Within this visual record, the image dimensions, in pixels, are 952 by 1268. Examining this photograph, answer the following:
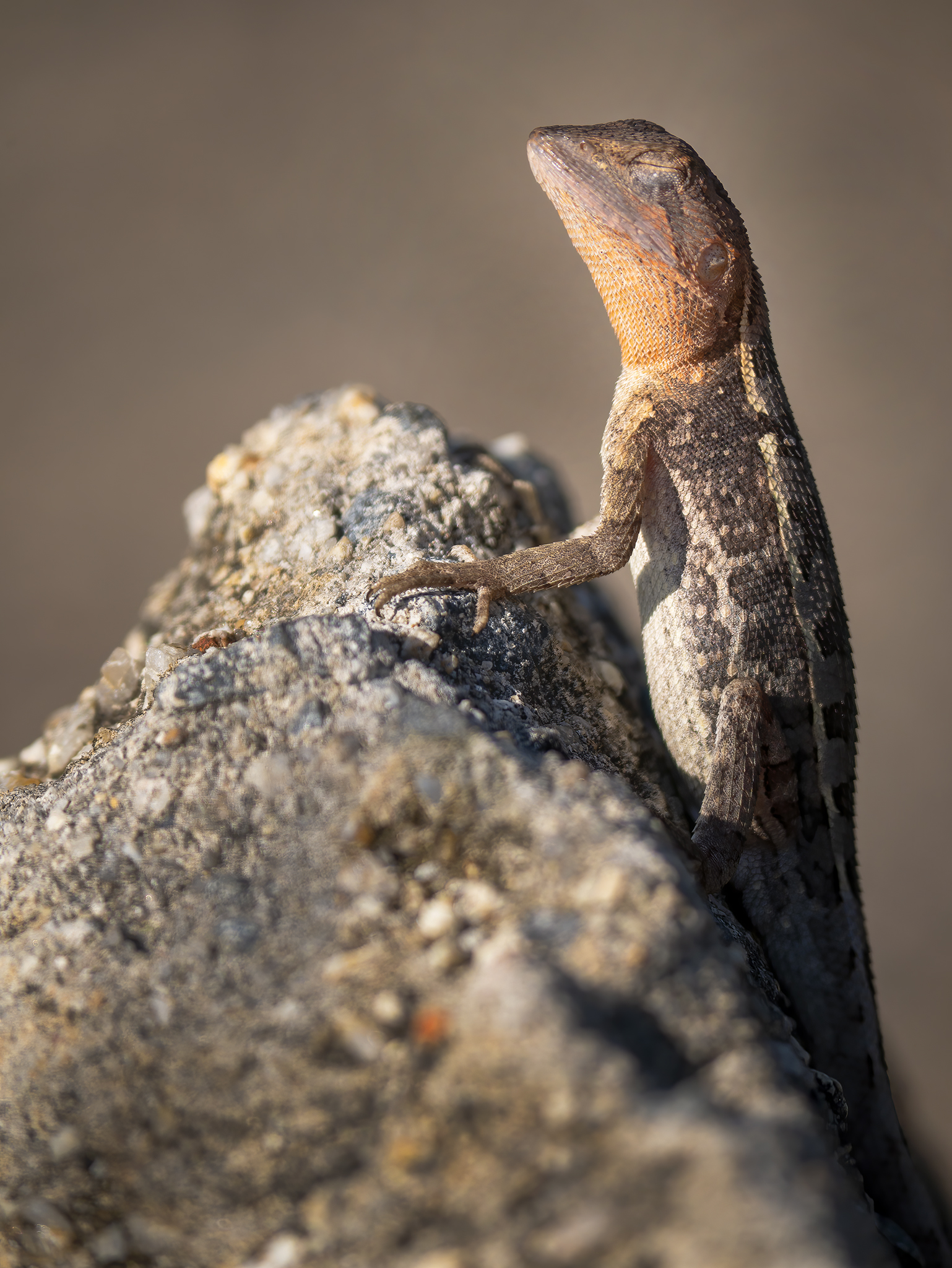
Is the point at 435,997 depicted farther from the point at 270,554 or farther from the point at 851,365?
the point at 851,365

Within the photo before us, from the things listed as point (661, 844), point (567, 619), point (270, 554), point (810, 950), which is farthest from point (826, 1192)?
point (270, 554)

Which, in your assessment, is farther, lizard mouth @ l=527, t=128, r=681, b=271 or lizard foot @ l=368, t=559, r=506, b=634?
lizard mouth @ l=527, t=128, r=681, b=271

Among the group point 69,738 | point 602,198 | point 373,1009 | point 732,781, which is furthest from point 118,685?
point 602,198

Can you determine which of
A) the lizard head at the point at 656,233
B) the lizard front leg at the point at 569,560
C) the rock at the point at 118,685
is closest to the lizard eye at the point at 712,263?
the lizard head at the point at 656,233

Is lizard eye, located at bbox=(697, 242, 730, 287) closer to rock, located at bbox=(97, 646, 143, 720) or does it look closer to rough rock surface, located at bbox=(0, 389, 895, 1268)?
rough rock surface, located at bbox=(0, 389, 895, 1268)

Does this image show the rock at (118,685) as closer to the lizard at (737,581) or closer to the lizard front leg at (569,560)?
the lizard front leg at (569,560)

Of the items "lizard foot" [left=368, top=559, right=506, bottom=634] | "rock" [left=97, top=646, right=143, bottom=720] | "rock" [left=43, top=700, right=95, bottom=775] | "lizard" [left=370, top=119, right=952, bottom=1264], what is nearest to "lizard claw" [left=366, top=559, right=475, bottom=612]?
"lizard foot" [left=368, top=559, right=506, bottom=634]

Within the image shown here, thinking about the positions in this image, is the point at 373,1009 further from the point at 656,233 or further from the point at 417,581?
the point at 656,233
